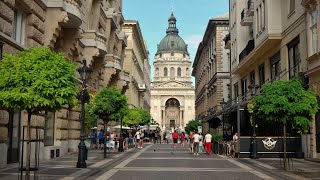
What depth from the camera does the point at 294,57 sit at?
27.2m

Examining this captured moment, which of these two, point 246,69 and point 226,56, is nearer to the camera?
point 246,69

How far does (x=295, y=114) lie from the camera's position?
1739 cm

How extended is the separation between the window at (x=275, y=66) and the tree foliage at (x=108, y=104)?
1062cm

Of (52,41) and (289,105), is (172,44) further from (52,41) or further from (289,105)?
(289,105)

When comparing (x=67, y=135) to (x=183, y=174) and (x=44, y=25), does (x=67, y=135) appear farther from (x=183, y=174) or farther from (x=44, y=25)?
(x=183, y=174)

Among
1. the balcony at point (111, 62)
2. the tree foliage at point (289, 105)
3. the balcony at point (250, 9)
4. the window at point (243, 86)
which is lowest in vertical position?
the tree foliage at point (289, 105)

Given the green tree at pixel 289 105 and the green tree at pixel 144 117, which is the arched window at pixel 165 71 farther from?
the green tree at pixel 289 105

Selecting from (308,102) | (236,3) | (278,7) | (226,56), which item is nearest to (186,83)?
(226,56)

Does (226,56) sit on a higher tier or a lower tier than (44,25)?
higher

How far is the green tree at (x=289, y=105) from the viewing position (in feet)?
56.6

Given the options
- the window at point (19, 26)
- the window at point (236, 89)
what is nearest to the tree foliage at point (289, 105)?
the window at point (19, 26)

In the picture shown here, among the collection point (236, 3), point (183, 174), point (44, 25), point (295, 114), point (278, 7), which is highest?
point (236, 3)

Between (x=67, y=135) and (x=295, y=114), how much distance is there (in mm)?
14350

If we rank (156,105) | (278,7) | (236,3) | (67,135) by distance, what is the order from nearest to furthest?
(67,135) < (278,7) < (236,3) < (156,105)
